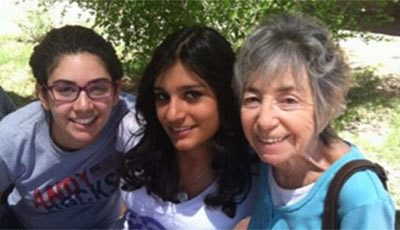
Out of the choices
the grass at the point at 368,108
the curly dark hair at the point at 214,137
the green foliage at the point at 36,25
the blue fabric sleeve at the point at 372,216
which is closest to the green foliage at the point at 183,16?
the grass at the point at 368,108

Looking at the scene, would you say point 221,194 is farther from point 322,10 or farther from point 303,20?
point 322,10

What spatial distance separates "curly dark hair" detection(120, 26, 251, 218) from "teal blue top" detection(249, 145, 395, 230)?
0.13 m

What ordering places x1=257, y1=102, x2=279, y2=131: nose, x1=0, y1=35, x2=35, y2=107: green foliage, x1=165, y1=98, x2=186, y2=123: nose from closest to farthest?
x1=257, y1=102, x2=279, y2=131: nose → x1=165, y1=98, x2=186, y2=123: nose → x1=0, y1=35, x2=35, y2=107: green foliage

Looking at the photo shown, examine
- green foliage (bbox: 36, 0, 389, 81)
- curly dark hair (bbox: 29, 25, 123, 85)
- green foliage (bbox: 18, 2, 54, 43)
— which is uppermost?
curly dark hair (bbox: 29, 25, 123, 85)

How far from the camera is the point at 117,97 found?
2.32 meters

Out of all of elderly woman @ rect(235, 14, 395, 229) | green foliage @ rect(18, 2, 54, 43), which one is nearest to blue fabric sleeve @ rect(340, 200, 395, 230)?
elderly woman @ rect(235, 14, 395, 229)

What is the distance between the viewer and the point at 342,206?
1.73 m

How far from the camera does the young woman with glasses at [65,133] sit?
2.20 meters

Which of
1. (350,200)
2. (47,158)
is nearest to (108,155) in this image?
(47,158)

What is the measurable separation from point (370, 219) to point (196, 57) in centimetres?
72

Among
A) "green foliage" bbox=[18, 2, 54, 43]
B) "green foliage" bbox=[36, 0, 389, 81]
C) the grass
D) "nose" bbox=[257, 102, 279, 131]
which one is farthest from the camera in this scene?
"green foliage" bbox=[18, 2, 54, 43]

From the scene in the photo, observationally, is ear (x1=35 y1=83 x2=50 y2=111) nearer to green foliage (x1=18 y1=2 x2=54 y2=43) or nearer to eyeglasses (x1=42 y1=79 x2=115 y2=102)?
eyeglasses (x1=42 y1=79 x2=115 y2=102)

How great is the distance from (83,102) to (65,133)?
0.18 metres

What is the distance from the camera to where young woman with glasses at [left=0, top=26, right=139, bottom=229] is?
2.20 m
